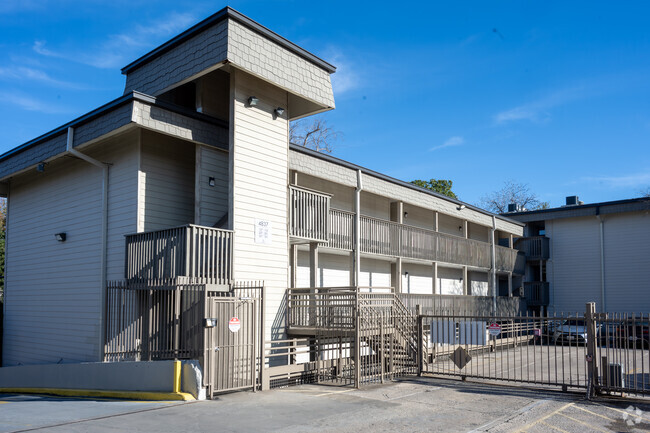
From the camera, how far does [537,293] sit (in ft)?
109

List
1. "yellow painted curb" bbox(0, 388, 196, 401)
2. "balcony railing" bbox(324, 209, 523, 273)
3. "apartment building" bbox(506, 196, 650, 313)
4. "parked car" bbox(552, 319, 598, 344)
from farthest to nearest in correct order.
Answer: "apartment building" bbox(506, 196, 650, 313)
"balcony railing" bbox(324, 209, 523, 273)
"parked car" bbox(552, 319, 598, 344)
"yellow painted curb" bbox(0, 388, 196, 401)

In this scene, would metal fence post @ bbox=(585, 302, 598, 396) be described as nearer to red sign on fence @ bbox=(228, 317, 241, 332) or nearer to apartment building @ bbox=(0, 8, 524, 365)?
apartment building @ bbox=(0, 8, 524, 365)

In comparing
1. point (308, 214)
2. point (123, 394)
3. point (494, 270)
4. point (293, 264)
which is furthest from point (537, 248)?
point (123, 394)

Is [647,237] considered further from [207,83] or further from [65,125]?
[65,125]

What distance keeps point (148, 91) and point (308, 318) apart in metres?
7.30

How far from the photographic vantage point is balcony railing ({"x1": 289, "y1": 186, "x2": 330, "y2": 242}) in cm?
1521

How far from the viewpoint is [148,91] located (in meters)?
15.0

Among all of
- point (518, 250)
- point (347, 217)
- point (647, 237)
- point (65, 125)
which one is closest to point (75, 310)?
point (65, 125)

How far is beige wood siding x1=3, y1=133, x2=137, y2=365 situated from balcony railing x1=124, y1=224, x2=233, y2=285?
107cm

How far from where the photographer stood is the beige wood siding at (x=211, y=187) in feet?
45.6

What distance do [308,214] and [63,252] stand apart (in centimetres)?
700

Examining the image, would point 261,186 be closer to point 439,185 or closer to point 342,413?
point 342,413

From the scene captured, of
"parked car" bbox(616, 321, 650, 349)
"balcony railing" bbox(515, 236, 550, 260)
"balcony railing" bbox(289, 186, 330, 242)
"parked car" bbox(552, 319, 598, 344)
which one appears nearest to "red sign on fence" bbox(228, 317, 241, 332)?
"balcony railing" bbox(289, 186, 330, 242)

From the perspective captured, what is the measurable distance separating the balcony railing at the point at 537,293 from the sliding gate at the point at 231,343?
24.7 metres
